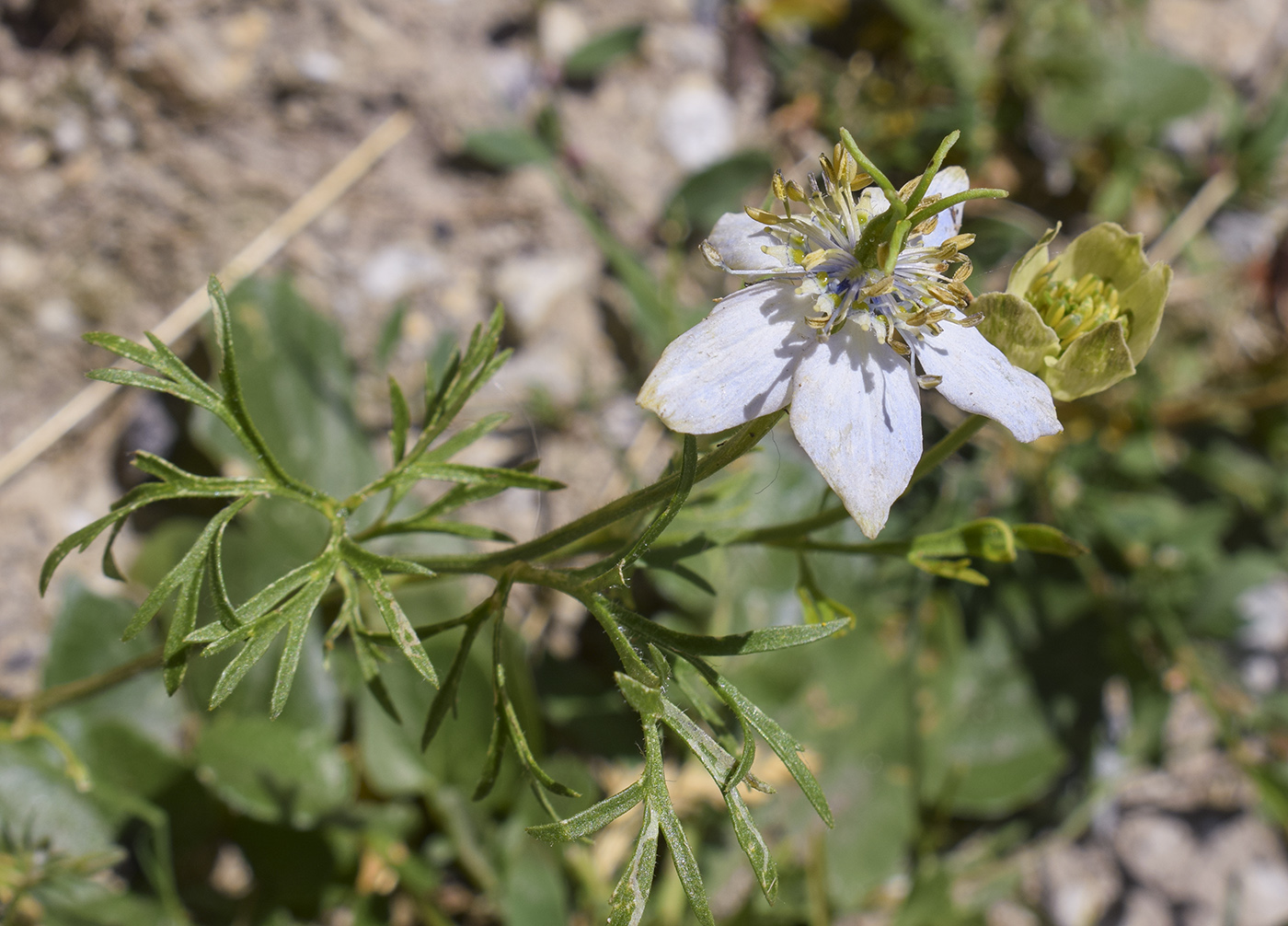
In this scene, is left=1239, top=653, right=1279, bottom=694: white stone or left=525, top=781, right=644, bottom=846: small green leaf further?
left=1239, top=653, right=1279, bottom=694: white stone

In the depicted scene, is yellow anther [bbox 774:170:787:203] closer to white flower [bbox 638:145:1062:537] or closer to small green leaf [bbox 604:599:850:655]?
white flower [bbox 638:145:1062:537]

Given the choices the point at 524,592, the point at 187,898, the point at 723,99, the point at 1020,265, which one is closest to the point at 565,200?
the point at 723,99

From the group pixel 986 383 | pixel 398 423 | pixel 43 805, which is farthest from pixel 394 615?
pixel 43 805

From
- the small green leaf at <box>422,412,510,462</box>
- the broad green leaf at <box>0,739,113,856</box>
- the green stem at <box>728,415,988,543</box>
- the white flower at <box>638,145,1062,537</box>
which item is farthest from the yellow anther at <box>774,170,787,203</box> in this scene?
the broad green leaf at <box>0,739,113,856</box>

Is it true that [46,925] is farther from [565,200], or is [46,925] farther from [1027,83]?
[1027,83]

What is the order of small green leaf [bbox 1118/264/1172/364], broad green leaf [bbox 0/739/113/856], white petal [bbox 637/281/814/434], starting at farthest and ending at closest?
1. broad green leaf [bbox 0/739/113/856]
2. small green leaf [bbox 1118/264/1172/364]
3. white petal [bbox 637/281/814/434]

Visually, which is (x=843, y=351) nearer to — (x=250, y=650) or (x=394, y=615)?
(x=394, y=615)
